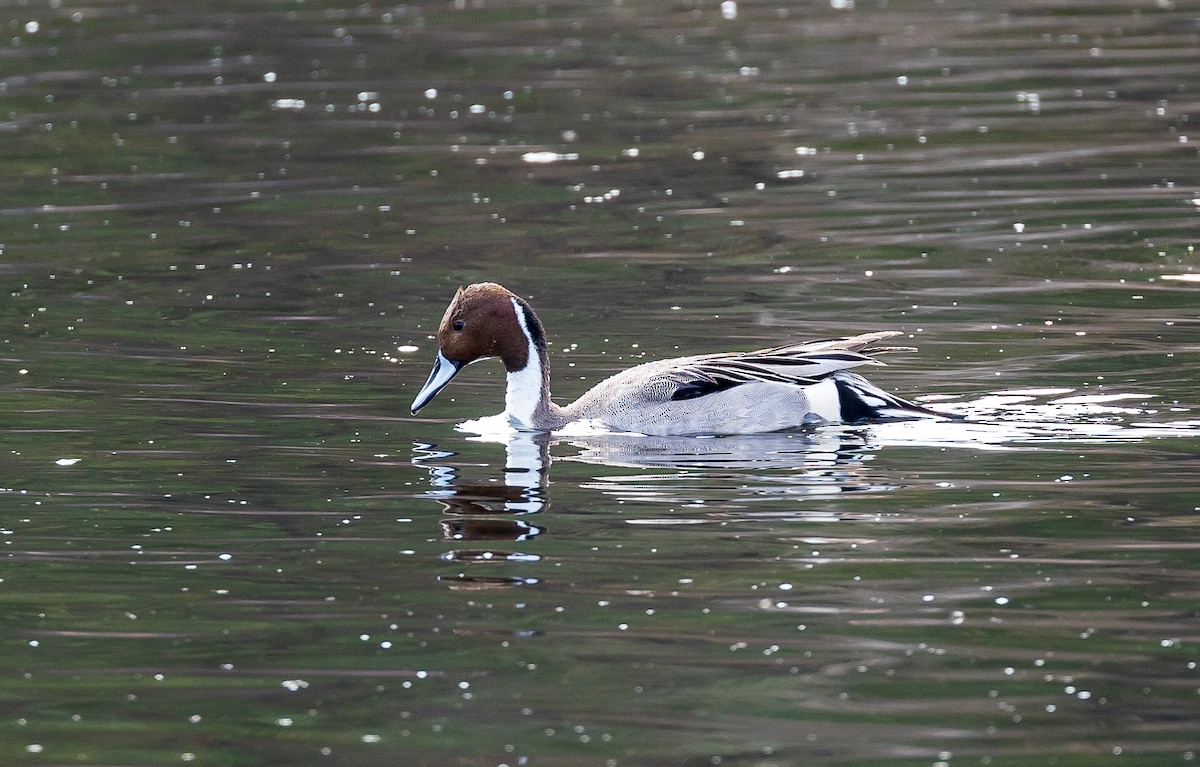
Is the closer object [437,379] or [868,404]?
[868,404]

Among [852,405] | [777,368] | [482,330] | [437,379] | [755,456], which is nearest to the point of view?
[755,456]

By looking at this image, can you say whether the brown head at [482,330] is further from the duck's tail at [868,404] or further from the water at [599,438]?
the duck's tail at [868,404]

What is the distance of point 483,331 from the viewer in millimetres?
11109

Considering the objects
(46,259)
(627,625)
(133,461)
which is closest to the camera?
(627,625)

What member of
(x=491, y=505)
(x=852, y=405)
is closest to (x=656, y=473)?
(x=491, y=505)

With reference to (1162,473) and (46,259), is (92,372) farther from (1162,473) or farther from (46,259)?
(1162,473)

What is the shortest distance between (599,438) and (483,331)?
3.13 feet

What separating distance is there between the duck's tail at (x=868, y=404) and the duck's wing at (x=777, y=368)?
99mm

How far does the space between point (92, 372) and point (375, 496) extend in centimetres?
349

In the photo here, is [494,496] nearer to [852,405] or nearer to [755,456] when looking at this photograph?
[755,456]

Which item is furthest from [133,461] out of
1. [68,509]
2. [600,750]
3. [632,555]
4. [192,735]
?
[600,750]

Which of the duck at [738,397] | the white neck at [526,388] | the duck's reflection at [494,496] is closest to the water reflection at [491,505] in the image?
the duck's reflection at [494,496]

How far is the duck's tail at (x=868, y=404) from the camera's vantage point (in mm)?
10508

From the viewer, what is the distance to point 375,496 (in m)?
9.23
